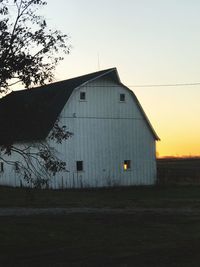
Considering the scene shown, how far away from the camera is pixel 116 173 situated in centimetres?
4319

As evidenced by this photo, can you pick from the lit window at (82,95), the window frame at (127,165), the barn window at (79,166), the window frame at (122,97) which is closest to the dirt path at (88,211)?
the barn window at (79,166)

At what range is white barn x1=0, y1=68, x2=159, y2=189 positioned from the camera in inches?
1609

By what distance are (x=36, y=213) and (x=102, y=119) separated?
68.6 feet

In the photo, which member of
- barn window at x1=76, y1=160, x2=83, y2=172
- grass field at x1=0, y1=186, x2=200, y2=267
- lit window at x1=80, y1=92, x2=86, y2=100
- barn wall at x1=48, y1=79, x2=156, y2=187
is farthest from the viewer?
lit window at x1=80, y1=92, x2=86, y2=100

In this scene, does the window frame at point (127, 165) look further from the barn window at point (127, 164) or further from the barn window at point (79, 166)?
the barn window at point (79, 166)

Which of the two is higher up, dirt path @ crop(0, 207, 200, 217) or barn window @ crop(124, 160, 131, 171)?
barn window @ crop(124, 160, 131, 171)

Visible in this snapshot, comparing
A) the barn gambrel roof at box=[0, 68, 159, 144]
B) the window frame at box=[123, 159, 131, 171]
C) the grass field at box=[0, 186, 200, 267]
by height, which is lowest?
the grass field at box=[0, 186, 200, 267]

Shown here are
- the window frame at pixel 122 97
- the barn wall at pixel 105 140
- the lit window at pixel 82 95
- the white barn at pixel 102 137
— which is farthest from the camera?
the window frame at pixel 122 97

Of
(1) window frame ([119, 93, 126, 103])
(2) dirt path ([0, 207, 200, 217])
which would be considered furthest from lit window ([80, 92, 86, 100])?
(2) dirt path ([0, 207, 200, 217])

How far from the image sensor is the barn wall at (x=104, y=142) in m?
41.0

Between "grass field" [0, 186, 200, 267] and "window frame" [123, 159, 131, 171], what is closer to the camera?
"grass field" [0, 186, 200, 267]

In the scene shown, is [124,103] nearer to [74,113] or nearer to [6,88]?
[74,113]

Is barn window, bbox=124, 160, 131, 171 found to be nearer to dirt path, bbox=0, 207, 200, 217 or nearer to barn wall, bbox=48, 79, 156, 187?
→ barn wall, bbox=48, 79, 156, 187

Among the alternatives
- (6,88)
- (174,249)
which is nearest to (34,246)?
(174,249)
